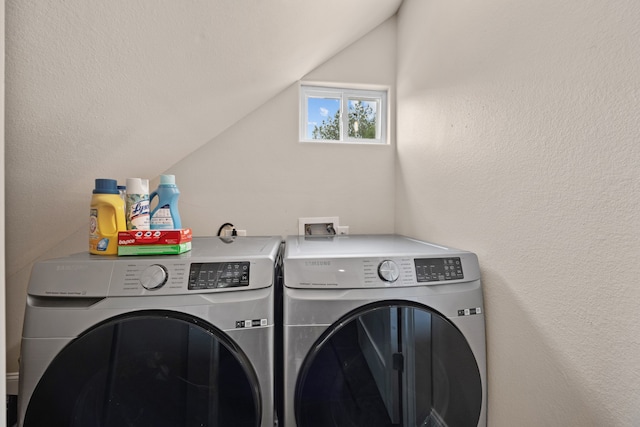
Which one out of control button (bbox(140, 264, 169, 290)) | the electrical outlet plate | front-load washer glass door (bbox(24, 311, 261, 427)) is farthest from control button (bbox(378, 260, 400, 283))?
the electrical outlet plate

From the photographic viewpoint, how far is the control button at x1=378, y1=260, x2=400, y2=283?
33.9 inches

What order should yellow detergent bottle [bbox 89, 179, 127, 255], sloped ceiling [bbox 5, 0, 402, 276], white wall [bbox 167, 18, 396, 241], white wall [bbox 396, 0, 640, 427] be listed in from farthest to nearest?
white wall [bbox 167, 18, 396, 241]
yellow detergent bottle [bbox 89, 179, 127, 255]
sloped ceiling [bbox 5, 0, 402, 276]
white wall [bbox 396, 0, 640, 427]

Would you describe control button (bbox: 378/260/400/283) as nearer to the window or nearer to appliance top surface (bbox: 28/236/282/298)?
appliance top surface (bbox: 28/236/282/298)

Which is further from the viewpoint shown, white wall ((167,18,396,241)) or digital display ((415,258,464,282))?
white wall ((167,18,396,241))

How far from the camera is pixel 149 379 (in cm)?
77

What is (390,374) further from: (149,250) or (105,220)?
(105,220)

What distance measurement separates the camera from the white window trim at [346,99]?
1763mm

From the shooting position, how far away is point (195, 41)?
0.90m

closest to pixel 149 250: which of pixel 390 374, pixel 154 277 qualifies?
pixel 154 277

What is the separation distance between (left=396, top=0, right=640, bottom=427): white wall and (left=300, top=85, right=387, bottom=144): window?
2.23 ft

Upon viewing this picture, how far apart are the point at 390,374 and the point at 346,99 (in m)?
1.61

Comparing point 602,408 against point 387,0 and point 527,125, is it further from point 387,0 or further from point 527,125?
point 387,0

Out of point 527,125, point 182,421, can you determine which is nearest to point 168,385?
point 182,421

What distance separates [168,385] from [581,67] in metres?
1.37
